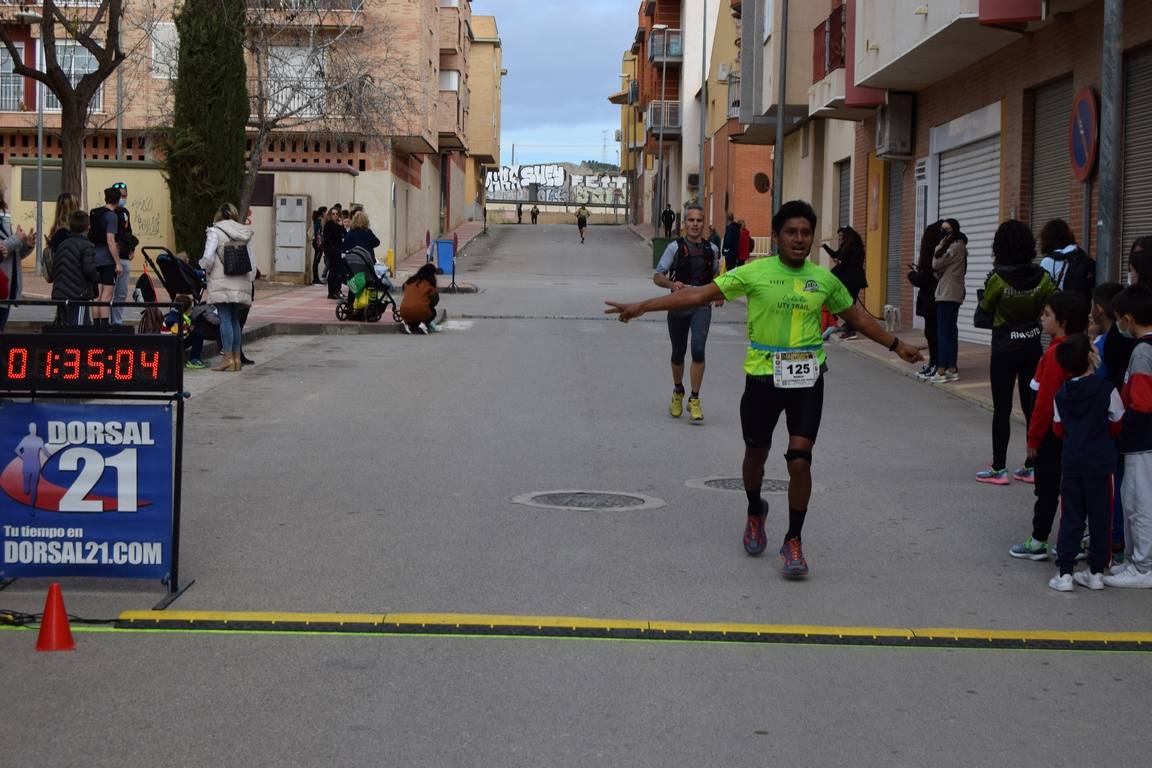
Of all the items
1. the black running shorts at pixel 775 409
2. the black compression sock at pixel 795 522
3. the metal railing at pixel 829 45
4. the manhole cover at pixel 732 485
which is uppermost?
the metal railing at pixel 829 45

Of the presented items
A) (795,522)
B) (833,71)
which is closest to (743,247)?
(833,71)

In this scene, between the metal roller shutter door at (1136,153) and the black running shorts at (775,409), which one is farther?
the metal roller shutter door at (1136,153)

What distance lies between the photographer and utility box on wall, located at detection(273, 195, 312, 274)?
36.7m

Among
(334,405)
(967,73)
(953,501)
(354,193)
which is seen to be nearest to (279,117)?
(354,193)

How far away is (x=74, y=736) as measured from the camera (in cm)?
482

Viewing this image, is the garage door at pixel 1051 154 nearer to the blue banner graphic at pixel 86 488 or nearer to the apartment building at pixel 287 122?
Result: the blue banner graphic at pixel 86 488

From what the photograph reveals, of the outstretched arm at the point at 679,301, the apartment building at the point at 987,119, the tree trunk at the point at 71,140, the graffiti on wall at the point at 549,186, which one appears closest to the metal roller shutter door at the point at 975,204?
the apartment building at the point at 987,119

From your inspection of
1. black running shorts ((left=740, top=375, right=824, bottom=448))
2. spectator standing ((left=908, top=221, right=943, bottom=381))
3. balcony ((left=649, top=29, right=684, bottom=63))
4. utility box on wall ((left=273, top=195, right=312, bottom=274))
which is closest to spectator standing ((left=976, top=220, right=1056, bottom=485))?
black running shorts ((left=740, top=375, right=824, bottom=448))

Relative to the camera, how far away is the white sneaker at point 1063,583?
731cm

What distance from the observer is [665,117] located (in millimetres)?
75812

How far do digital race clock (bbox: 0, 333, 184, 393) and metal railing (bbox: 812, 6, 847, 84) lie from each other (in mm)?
20596

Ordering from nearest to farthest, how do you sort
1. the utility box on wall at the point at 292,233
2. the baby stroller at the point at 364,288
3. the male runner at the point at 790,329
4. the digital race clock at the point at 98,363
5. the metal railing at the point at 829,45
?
1. the digital race clock at the point at 98,363
2. the male runner at the point at 790,329
3. the baby stroller at the point at 364,288
4. the metal railing at the point at 829,45
5. the utility box on wall at the point at 292,233

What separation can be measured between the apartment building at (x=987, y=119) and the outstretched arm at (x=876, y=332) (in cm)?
481

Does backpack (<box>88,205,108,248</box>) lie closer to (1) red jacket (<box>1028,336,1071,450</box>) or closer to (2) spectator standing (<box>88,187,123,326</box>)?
(2) spectator standing (<box>88,187,123,326</box>)
